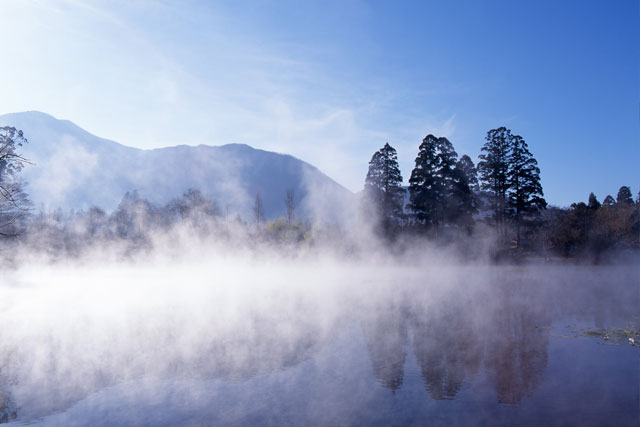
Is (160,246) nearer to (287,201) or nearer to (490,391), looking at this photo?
(287,201)

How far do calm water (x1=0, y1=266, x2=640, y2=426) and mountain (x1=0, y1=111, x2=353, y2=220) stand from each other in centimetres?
3779

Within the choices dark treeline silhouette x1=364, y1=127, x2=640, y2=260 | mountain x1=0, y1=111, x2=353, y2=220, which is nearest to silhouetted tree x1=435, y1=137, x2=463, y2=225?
dark treeline silhouette x1=364, y1=127, x2=640, y2=260

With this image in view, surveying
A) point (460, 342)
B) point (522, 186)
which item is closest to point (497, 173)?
point (522, 186)

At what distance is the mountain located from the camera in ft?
212

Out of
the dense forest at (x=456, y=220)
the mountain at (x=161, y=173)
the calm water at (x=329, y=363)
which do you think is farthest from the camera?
the mountain at (x=161, y=173)

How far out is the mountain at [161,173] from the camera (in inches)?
2549

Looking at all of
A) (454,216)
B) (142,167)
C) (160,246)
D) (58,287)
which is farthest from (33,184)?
(142,167)

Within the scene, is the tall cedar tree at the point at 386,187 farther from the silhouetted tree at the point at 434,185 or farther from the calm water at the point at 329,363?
Result: the calm water at the point at 329,363

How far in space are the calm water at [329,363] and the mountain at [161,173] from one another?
3779cm

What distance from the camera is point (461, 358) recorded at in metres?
5.18

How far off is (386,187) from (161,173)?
4488 inches

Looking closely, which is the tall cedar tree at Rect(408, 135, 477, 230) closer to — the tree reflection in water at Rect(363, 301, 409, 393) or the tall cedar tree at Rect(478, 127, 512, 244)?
the tall cedar tree at Rect(478, 127, 512, 244)

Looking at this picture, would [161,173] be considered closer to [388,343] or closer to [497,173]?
[497,173]

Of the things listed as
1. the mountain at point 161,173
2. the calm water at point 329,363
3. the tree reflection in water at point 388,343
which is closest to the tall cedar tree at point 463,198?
the calm water at point 329,363
